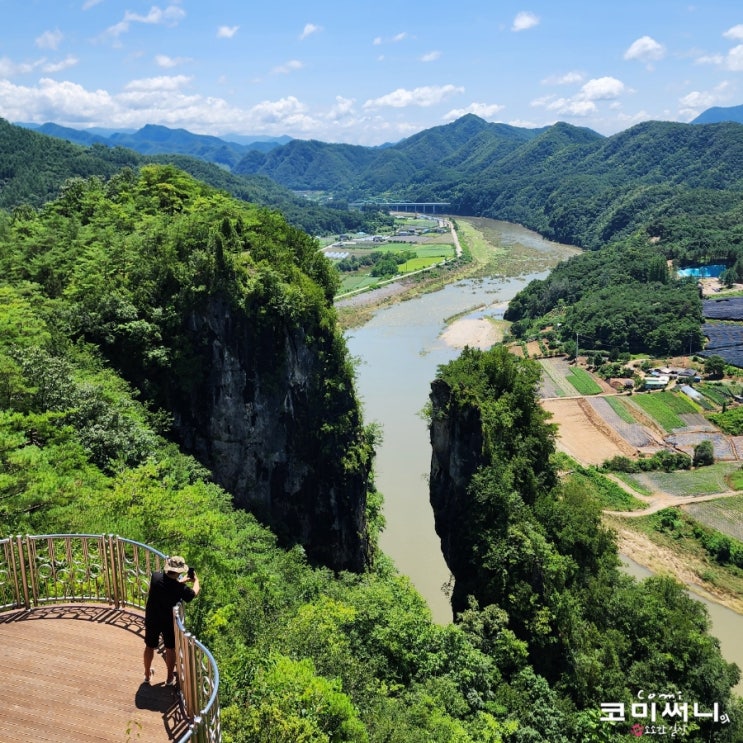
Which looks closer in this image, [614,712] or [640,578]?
[614,712]

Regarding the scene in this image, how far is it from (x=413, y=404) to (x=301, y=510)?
26478mm

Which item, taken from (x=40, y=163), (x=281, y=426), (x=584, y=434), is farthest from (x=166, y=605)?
(x=40, y=163)

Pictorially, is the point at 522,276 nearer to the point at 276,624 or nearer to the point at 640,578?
the point at 640,578

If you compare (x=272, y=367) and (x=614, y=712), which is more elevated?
(x=272, y=367)

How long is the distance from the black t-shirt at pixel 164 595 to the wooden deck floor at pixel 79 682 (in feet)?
2.56

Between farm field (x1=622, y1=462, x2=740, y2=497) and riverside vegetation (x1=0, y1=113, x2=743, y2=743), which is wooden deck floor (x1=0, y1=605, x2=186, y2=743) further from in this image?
farm field (x1=622, y1=462, x2=740, y2=497)

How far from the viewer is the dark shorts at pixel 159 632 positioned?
6.68m

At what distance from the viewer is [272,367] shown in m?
26.9

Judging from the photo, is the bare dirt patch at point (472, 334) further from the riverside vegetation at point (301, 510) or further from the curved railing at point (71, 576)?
the curved railing at point (71, 576)

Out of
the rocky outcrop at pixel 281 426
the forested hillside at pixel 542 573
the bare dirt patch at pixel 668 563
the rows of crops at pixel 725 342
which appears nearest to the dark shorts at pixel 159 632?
the forested hillside at pixel 542 573

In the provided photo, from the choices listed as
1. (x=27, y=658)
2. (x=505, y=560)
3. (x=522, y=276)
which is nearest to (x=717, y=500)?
(x=505, y=560)

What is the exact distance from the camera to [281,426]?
27.7 metres

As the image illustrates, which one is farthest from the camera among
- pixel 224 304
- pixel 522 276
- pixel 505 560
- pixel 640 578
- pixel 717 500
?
pixel 522 276

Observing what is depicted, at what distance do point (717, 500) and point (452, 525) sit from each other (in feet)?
72.4
